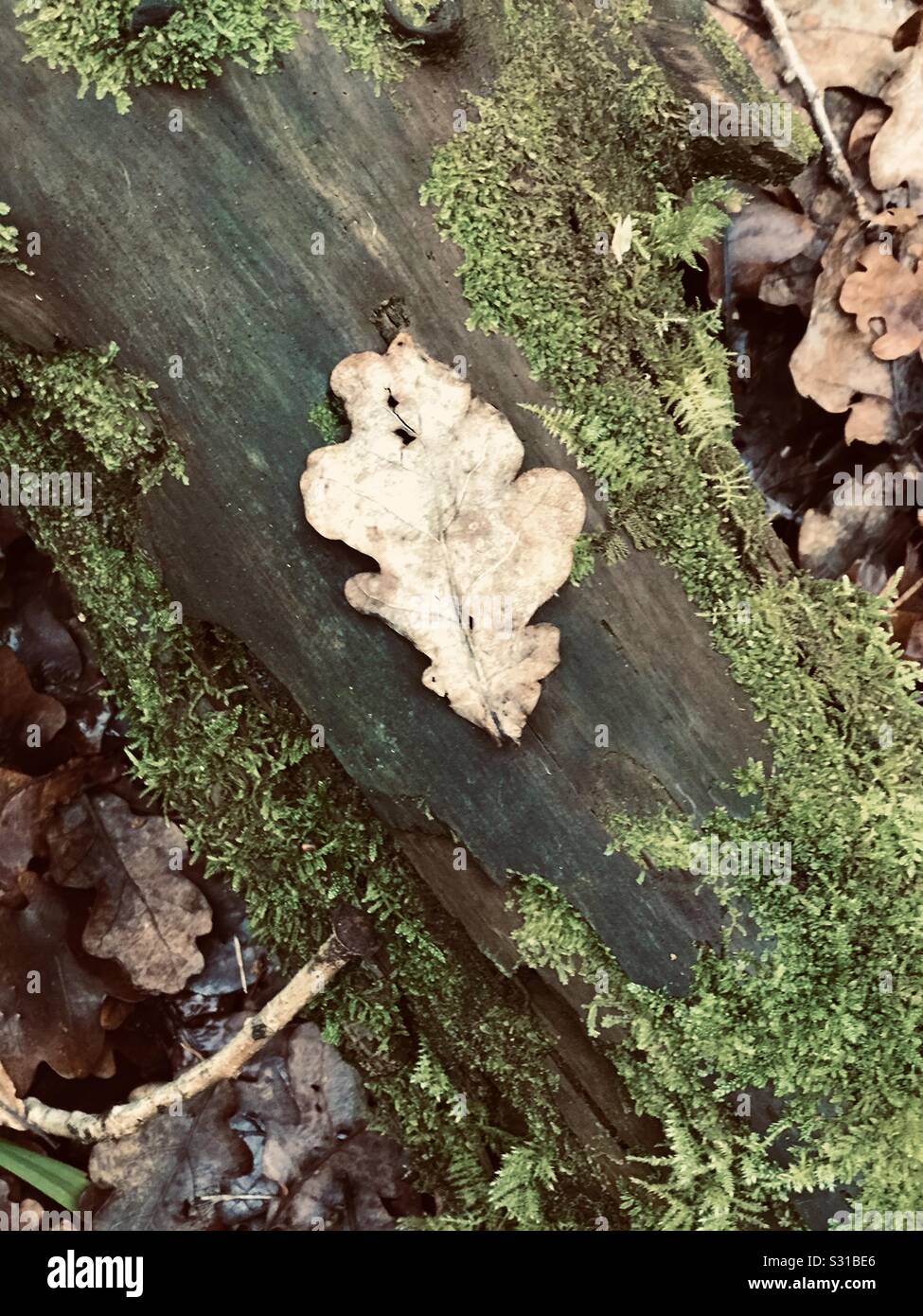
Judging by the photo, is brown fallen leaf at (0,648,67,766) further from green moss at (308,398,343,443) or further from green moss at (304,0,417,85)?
green moss at (304,0,417,85)

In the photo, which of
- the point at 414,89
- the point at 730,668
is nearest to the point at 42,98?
the point at 414,89

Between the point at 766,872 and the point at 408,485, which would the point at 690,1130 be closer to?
the point at 766,872

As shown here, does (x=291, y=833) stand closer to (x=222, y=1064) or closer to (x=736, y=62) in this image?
(x=222, y=1064)

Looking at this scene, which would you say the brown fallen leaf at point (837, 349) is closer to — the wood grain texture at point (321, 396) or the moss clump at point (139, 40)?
the wood grain texture at point (321, 396)

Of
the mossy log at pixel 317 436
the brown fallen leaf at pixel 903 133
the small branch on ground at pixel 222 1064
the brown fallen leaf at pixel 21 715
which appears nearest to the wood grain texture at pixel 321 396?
the mossy log at pixel 317 436

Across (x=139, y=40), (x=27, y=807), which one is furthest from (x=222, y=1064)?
(x=139, y=40)

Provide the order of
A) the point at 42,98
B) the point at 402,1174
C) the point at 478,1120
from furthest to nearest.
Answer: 1. the point at 402,1174
2. the point at 478,1120
3. the point at 42,98
